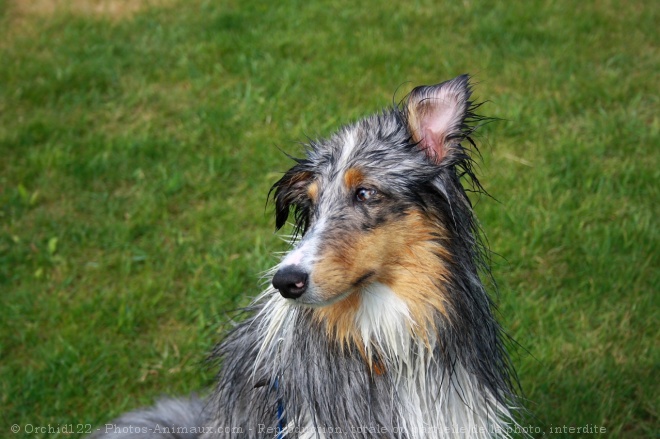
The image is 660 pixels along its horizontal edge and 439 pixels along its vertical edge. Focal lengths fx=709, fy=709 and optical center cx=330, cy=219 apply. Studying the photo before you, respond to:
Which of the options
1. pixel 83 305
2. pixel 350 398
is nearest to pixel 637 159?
pixel 350 398

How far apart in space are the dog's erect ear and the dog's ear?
0.43 m

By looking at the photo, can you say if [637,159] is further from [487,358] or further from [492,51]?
[487,358]

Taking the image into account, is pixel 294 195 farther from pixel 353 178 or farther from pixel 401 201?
pixel 401 201

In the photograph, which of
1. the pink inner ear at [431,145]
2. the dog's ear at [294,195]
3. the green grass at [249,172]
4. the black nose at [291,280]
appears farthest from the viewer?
the green grass at [249,172]

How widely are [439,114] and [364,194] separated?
0.38 m

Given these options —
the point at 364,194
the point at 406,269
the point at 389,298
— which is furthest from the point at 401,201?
the point at 389,298

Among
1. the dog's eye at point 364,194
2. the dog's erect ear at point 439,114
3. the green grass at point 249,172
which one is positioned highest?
the dog's erect ear at point 439,114

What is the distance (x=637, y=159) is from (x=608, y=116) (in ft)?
1.68

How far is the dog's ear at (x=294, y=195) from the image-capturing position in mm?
2594

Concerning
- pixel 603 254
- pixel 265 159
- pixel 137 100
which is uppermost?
pixel 137 100

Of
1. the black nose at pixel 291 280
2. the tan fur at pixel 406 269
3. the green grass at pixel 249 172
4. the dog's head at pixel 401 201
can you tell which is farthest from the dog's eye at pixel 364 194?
the green grass at pixel 249 172

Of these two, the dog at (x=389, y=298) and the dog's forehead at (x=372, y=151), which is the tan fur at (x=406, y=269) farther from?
the dog's forehead at (x=372, y=151)

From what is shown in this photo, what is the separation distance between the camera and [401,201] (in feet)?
7.74

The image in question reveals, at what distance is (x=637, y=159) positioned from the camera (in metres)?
4.88
